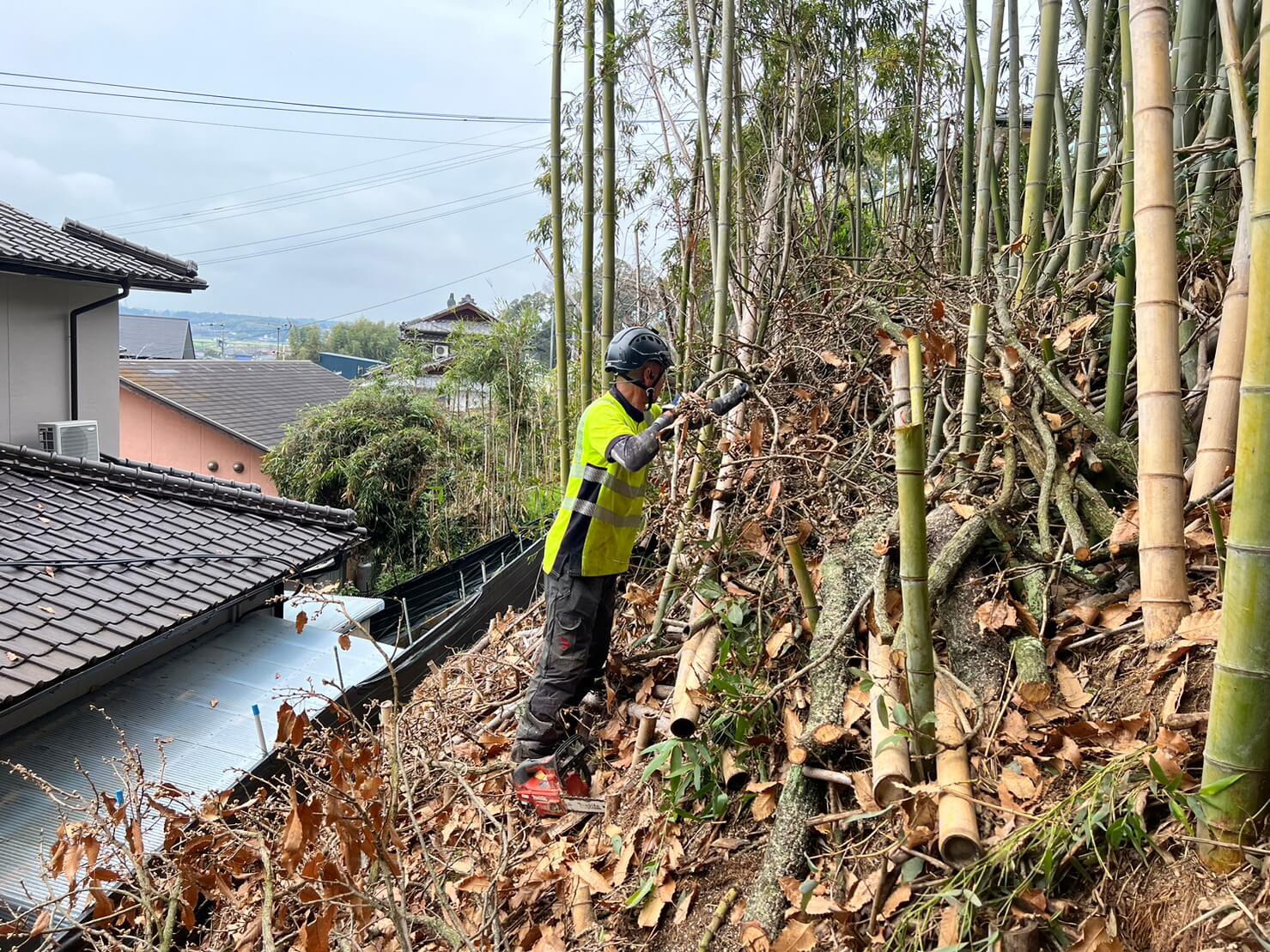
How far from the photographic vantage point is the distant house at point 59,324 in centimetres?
904

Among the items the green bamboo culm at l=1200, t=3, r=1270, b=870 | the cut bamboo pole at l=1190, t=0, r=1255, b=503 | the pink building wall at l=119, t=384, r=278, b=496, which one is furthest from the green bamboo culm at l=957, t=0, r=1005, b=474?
the pink building wall at l=119, t=384, r=278, b=496

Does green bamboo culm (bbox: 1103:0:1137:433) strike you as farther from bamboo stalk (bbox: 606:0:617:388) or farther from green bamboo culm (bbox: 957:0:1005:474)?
bamboo stalk (bbox: 606:0:617:388)

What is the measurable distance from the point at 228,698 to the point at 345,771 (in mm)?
4392

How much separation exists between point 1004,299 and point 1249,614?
6.72ft

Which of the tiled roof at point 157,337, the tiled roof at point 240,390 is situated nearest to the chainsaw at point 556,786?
the tiled roof at point 240,390

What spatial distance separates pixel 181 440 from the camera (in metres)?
20.0

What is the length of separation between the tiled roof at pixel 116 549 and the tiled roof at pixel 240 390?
390 inches

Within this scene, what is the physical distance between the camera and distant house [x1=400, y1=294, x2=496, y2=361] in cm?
1777

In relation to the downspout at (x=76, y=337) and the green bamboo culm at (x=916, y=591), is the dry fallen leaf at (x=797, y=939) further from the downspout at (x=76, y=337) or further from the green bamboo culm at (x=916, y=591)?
the downspout at (x=76, y=337)

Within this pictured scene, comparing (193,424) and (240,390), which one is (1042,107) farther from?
(240,390)

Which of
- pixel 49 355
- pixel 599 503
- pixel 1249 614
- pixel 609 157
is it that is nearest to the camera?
pixel 1249 614

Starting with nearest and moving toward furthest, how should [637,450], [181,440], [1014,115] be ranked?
[637,450] → [1014,115] → [181,440]

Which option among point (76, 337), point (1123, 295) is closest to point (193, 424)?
point (76, 337)

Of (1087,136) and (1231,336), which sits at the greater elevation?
(1087,136)
